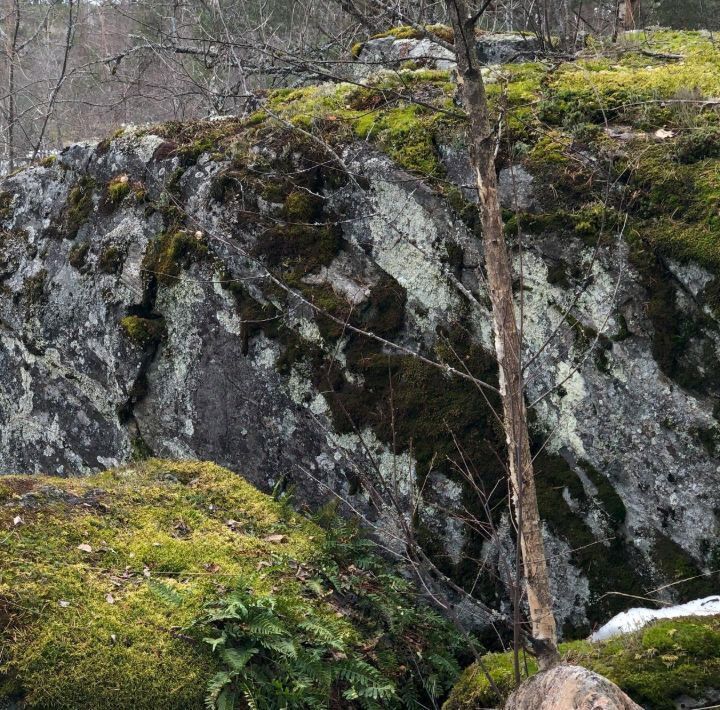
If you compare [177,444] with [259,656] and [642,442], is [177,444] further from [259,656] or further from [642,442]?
[642,442]

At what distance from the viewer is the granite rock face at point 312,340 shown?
5.03m

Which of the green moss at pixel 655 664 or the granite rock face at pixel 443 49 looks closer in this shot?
the green moss at pixel 655 664

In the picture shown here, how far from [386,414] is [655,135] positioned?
2.96 m

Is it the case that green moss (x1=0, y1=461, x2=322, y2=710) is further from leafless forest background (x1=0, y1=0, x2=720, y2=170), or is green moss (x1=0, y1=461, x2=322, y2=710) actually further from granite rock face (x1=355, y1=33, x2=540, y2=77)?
granite rock face (x1=355, y1=33, x2=540, y2=77)

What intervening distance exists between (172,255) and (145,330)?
2.42ft

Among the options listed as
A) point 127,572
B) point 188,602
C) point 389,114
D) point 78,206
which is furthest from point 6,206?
point 188,602

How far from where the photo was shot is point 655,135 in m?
5.68

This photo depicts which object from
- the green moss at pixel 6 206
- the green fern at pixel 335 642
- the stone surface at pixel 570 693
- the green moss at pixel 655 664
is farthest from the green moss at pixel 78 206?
the stone surface at pixel 570 693

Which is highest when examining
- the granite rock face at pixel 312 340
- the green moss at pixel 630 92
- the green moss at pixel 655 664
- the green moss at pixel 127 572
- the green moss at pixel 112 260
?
the green moss at pixel 630 92

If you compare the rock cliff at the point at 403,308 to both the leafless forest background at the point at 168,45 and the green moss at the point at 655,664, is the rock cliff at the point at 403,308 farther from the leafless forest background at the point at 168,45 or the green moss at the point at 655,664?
the leafless forest background at the point at 168,45

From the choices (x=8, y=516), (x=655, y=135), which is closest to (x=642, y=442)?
(x=655, y=135)

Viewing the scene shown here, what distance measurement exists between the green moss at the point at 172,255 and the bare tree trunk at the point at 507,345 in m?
3.51

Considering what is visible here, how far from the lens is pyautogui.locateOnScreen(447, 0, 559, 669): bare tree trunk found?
349 cm

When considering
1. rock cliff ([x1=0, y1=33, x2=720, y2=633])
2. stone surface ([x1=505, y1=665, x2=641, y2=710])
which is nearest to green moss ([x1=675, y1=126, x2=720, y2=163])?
rock cliff ([x1=0, y1=33, x2=720, y2=633])
